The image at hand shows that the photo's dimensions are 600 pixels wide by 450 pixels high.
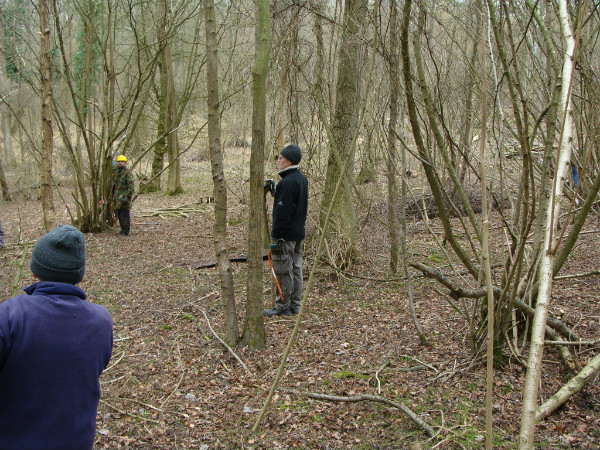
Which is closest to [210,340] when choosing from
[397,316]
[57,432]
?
[397,316]

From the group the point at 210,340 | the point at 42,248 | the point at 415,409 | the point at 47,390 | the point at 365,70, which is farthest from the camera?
the point at 365,70

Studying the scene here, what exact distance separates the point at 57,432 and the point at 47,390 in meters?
0.17

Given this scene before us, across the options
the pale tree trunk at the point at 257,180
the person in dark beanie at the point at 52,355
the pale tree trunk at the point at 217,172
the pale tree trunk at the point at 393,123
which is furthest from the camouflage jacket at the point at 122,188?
the person in dark beanie at the point at 52,355

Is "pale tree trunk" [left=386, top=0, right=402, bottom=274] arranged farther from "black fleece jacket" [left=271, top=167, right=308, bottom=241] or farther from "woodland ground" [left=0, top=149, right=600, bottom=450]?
"black fleece jacket" [left=271, top=167, right=308, bottom=241]

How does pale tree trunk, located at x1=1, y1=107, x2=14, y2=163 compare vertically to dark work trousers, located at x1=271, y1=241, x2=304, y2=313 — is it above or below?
above

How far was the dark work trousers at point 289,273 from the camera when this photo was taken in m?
5.60

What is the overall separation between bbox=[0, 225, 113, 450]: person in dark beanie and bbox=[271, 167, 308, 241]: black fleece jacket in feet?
11.2

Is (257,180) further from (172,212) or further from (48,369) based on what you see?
(172,212)

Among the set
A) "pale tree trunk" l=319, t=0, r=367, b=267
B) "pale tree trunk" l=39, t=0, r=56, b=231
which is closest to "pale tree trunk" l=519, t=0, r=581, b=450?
"pale tree trunk" l=319, t=0, r=367, b=267

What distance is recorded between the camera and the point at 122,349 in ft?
16.5

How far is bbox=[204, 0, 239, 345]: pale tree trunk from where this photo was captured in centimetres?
429

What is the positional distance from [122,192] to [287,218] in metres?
6.15

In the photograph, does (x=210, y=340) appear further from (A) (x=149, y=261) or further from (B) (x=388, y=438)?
(A) (x=149, y=261)

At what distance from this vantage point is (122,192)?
1039cm
